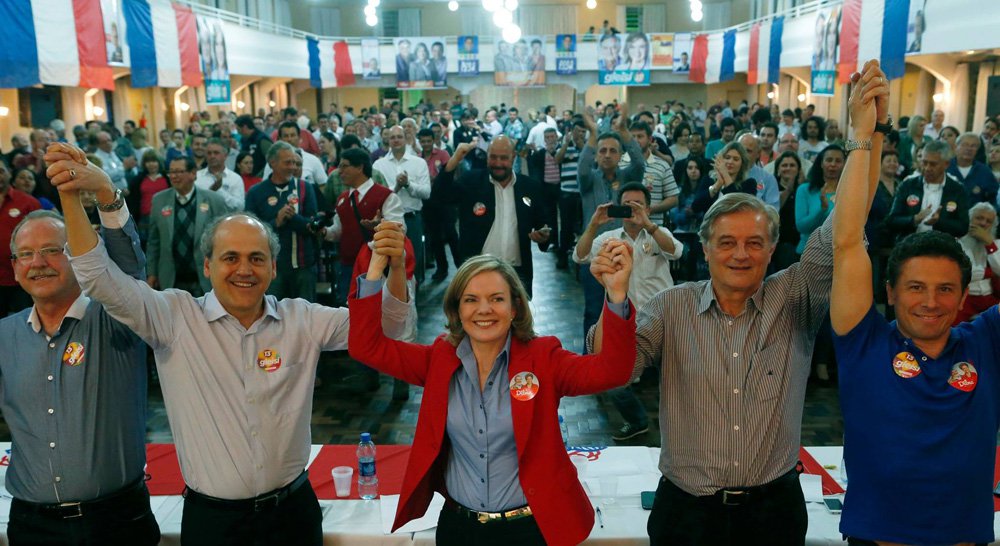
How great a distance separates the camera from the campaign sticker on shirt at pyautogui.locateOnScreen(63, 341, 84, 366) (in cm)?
234

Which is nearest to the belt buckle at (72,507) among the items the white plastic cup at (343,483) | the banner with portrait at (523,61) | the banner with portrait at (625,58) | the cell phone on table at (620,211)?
the white plastic cup at (343,483)

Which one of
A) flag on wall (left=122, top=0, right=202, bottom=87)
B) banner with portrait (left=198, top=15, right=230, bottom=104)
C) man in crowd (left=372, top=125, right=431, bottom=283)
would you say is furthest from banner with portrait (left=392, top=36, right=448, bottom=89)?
man in crowd (left=372, top=125, right=431, bottom=283)

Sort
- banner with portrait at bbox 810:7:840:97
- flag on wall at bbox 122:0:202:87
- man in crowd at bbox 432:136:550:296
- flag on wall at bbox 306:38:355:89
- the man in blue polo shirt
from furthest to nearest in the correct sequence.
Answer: flag on wall at bbox 306:38:355:89, banner with portrait at bbox 810:7:840:97, flag on wall at bbox 122:0:202:87, man in crowd at bbox 432:136:550:296, the man in blue polo shirt

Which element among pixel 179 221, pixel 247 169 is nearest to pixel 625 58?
pixel 247 169

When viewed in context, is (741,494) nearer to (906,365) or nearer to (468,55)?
(906,365)

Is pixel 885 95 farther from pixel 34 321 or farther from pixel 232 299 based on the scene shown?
pixel 34 321

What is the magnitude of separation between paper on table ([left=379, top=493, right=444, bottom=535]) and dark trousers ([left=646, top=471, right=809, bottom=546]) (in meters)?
0.79

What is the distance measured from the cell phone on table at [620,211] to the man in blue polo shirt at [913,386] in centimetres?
122

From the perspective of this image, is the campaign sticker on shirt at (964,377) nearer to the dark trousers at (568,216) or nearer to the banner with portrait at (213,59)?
the dark trousers at (568,216)

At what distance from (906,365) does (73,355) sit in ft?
7.52

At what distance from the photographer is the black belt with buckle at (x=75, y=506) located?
2326 millimetres

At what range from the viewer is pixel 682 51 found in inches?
932

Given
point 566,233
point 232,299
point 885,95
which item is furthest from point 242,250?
point 566,233

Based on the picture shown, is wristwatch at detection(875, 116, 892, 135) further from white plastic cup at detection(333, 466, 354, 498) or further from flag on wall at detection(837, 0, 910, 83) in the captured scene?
flag on wall at detection(837, 0, 910, 83)
